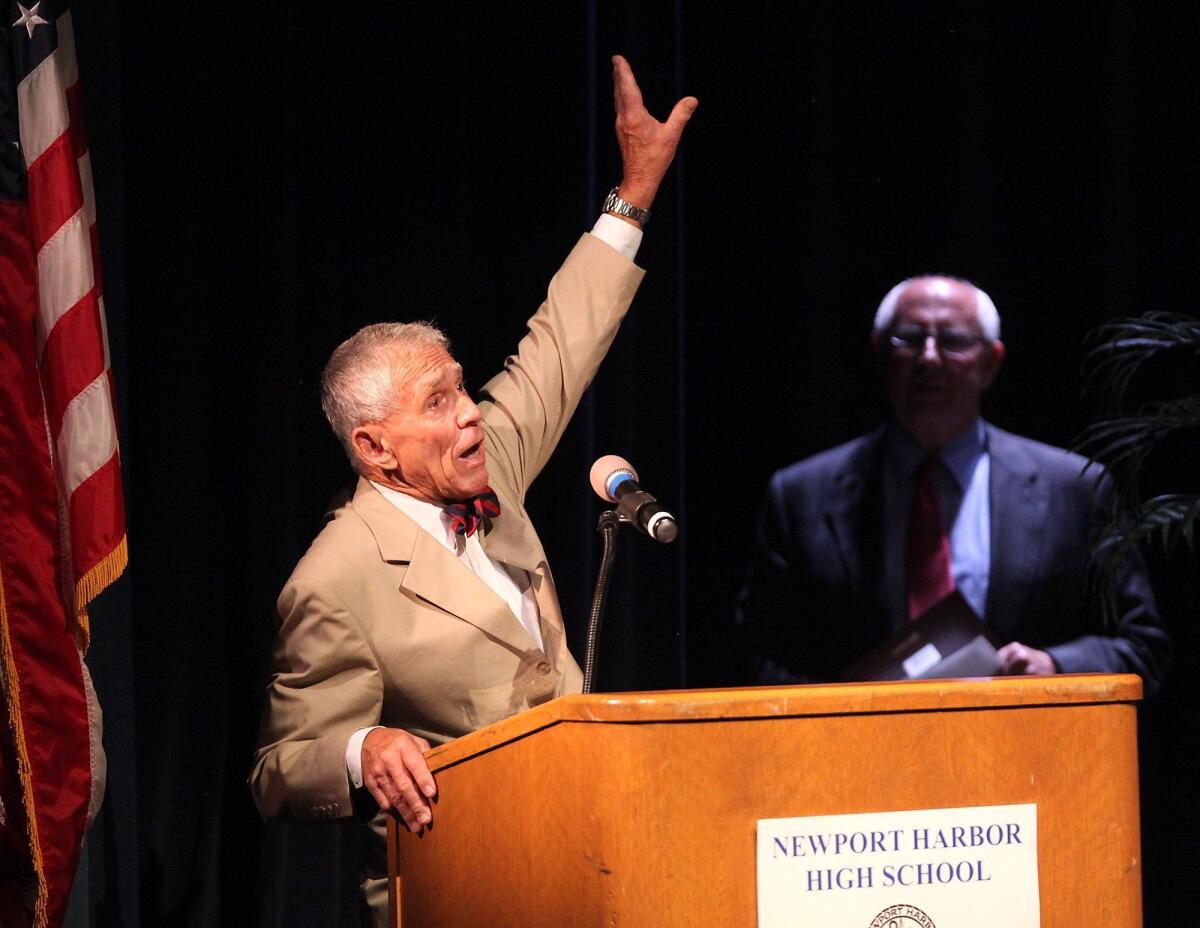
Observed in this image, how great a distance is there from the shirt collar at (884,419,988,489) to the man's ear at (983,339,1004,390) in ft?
0.36

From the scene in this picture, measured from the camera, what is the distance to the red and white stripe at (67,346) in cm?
239

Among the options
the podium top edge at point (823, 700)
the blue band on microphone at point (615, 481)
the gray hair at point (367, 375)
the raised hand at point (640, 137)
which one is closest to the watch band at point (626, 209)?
the raised hand at point (640, 137)

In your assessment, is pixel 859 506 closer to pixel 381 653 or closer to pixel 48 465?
pixel 381 653

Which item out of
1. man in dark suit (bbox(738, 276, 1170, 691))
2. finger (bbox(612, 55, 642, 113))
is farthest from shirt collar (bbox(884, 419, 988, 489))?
finger (bbox(612, 55, 642, 113))

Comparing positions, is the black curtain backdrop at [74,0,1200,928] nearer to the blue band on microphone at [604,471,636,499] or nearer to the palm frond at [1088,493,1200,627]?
the palm frond at [1088,493,1200,627]

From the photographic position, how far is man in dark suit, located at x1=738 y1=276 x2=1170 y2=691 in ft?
10.2

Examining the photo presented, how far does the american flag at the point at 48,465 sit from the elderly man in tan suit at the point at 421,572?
0.55 metres

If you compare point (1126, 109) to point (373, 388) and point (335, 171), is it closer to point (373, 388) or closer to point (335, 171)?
point (335, 171)

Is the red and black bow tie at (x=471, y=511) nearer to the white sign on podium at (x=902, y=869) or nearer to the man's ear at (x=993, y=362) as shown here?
the white sign on podium at (x=902, y=869)

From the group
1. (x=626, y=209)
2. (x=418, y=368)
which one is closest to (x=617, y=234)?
(x=626, y=209)

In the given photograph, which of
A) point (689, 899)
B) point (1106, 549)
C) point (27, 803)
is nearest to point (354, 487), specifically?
point (27, 803)

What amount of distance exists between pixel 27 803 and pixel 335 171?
4.62ft

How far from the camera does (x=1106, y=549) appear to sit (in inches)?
119

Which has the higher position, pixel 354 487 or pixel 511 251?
pixel 511 251
